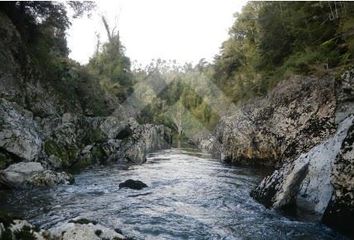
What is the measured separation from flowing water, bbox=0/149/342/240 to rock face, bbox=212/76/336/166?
3814 mm

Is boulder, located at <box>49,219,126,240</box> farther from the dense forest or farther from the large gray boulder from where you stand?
the dense forest

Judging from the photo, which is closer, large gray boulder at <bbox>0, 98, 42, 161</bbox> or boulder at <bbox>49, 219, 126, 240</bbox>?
boulder at <bbox>49, 219, 126, 240</bbox>

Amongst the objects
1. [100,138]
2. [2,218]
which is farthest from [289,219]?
[100,138]

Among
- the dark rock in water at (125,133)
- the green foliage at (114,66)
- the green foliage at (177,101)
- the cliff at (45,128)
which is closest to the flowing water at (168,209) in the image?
the cliff at (45,128)

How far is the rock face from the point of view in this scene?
17.7m

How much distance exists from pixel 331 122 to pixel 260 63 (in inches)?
476

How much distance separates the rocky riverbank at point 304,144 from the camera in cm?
937

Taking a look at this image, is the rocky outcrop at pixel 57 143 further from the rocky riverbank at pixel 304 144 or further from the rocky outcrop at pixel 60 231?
the rocky outcrop at pixel 60 231

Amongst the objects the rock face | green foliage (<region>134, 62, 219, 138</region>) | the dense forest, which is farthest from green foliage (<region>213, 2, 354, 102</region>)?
green foliage (<region>134, 62, 219, 138</region>)

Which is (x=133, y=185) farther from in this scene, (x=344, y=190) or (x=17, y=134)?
(x=344, y=190)

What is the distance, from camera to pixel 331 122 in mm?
16797

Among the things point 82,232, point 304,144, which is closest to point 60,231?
point 82,232

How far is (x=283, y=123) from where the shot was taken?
2072cm

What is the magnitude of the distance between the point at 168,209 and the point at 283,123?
11.3 meters
